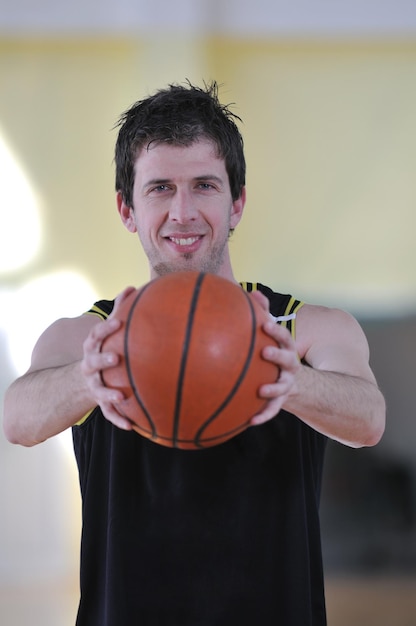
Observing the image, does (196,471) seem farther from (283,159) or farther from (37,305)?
(283,159)

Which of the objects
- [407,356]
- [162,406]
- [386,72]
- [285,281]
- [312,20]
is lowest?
[162,406]

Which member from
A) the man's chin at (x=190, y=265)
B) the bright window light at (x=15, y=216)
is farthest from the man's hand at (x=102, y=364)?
the bright window light at (x=15, y=216)

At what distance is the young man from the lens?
1.23m

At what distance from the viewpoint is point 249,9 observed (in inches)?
133

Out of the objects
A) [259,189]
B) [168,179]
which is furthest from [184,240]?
[259,189]

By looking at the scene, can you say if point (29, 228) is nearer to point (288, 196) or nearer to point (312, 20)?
point (288, 196)

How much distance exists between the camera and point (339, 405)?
115 cm

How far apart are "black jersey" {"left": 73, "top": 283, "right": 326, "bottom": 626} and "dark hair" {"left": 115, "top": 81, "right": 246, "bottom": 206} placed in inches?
21.5

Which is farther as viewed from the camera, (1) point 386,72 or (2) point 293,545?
(1) point 386,72

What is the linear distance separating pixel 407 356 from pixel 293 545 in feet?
6.93

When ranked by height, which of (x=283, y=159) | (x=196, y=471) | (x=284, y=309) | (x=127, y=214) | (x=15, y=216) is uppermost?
(x=283, y=159)

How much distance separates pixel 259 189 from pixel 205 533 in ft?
7.40

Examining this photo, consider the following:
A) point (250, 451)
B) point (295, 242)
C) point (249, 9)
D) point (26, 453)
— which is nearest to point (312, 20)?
point (249, 9)

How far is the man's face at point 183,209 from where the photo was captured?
1431 mm
